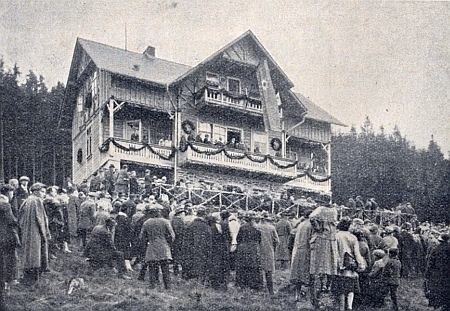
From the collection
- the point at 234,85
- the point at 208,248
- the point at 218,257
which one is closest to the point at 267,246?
the point at 218,257

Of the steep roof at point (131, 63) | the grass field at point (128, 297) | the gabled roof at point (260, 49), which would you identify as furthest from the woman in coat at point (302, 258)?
the gabled roof at point (260, 49)

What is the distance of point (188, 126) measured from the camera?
911 inches

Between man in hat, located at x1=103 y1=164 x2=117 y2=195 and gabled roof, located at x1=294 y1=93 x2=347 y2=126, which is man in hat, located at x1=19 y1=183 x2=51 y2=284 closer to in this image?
man in hat, located at x1=103 y1=164 x2=117 y2=195

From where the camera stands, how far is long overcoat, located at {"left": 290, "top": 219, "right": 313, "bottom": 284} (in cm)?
973

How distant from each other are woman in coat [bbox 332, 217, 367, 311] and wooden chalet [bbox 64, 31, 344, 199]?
1160 centimetres

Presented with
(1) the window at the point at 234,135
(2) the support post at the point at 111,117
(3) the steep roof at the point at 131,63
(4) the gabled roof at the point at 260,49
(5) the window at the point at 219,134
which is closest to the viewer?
(2) the support post at the point at 111,117

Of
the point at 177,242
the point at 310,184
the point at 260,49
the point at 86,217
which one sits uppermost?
the point at 260,49

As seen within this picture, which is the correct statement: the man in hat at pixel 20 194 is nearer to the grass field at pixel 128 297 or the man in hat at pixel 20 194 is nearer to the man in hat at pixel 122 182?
the grass field at pixel 128 297

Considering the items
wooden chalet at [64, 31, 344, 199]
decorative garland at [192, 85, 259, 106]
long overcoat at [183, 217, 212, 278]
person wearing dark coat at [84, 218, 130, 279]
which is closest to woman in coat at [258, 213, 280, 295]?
long overcoat at [183, 217, 212, 278]

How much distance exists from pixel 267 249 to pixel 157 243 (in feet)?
7.03

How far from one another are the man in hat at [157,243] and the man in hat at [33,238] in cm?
174

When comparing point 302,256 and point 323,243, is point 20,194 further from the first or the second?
point 323,243

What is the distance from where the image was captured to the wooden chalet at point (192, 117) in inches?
854

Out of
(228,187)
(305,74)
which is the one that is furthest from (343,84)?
(228,187)
